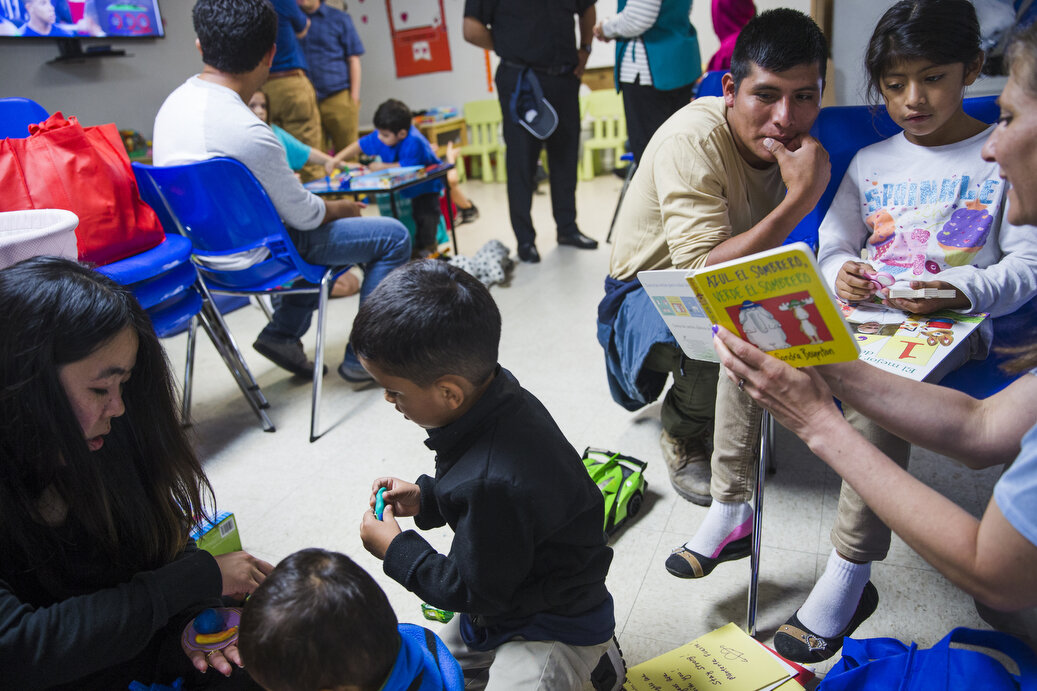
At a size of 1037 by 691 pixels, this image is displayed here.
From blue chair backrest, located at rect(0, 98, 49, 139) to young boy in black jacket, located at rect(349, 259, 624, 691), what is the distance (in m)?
1.70

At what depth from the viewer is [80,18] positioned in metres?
3.89

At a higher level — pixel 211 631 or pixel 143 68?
pixel 143 68

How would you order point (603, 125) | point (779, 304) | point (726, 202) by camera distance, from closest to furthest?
point (779, 304) → point (726, 202) → point (603, 125)

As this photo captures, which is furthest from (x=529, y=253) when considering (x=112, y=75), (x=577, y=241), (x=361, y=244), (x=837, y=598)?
(x=837, y=598)

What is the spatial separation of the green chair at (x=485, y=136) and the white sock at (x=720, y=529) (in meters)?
5.62

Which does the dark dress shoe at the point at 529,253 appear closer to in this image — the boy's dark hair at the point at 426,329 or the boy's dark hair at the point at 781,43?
the boy's dark hair at the point at 781,43

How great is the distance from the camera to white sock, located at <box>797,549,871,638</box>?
51.1 inches

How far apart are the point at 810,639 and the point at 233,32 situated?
220 centimetres

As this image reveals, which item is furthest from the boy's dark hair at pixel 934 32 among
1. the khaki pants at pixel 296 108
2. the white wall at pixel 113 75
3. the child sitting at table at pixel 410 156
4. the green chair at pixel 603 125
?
the green chair at pixel 603 125

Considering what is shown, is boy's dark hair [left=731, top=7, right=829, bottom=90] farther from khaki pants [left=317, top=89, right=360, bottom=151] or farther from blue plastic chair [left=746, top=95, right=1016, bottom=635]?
khaki pants [left=317, top=89, right=360, bottom=151]

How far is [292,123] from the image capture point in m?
4.48

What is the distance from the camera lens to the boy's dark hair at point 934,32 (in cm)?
137

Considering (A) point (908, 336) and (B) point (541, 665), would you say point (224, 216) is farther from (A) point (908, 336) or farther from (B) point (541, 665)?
(A) point (908, 336)

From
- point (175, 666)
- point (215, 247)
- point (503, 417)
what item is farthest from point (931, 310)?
point (215, 247)
